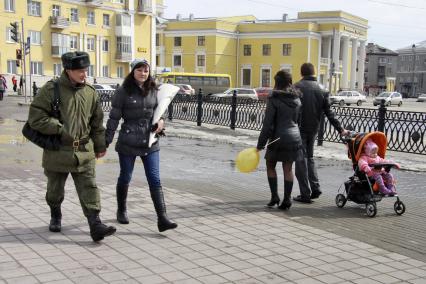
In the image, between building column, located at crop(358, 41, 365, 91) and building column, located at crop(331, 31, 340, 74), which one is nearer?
building column, located at crop(331, 31, 340, 74)

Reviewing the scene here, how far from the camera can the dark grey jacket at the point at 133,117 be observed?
518 cm

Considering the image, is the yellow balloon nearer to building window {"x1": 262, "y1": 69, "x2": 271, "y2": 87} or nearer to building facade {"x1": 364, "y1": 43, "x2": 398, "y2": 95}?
building window {"x1": 262, "y1": 69, "x2": 271, "y2": 87}

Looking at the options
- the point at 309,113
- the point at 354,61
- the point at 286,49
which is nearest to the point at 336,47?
the point at 286,49

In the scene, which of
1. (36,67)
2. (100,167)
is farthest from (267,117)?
(36,67)

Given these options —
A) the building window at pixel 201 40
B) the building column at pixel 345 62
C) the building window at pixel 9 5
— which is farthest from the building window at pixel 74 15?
the building column at pixel 345 62

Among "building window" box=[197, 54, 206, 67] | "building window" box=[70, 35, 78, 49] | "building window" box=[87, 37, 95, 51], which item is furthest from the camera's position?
"building window" box=[197, 54, 206, 67]

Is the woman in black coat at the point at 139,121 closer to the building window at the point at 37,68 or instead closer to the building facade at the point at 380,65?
the building window at the point at 37,68

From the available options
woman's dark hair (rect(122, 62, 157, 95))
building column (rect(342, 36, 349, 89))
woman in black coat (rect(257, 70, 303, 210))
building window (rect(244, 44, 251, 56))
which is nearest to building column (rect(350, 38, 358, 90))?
building column (rect(342, 36, 349, 89))

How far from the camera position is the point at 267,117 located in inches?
249

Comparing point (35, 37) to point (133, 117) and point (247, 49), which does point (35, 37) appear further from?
point (133, 117)

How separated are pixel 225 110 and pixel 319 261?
548 inches

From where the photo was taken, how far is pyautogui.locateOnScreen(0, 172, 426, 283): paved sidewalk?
13.5 ft

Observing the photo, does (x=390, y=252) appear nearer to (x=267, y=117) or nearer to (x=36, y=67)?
(x=267, y=117)

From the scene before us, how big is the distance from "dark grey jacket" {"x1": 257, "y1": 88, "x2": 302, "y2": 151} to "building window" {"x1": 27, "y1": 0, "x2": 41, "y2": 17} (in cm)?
4950
